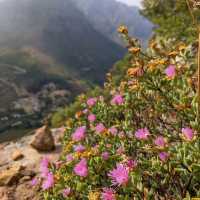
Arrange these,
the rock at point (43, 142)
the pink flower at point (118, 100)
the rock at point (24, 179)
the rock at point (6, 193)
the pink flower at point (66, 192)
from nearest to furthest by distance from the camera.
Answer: the pink flower at point (66, 192)
the pink flower at point (118, 100)
the rock at point (6, 193)
the rock at point (24, 179)
the rock at point (43, 142)

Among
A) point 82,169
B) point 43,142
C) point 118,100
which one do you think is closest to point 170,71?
point 82,169

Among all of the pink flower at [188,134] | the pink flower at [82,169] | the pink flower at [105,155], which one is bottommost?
the pink flower at [82,169]

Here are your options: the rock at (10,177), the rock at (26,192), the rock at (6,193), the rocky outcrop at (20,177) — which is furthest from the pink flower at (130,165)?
the rock at (10,177)

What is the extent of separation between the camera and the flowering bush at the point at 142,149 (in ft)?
10.5

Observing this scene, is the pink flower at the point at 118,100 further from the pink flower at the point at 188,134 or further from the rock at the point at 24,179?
the rock at the point at 24,179

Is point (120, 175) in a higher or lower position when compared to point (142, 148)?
lower

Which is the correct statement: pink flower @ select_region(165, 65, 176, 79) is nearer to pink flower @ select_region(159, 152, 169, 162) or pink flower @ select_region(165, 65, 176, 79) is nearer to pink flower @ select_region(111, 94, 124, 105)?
pink flower @ select_region(159, 152, 169, 162)

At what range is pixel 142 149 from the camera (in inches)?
163

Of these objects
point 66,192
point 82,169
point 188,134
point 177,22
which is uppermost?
point 177,22

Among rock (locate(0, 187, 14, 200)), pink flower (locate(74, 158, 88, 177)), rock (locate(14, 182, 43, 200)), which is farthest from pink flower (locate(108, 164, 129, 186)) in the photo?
rock (locate(0, 187, 14, 200))

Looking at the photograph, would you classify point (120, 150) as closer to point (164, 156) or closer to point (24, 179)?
point (164, 156)

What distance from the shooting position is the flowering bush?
3.21m

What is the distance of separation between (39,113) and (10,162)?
5162 inches

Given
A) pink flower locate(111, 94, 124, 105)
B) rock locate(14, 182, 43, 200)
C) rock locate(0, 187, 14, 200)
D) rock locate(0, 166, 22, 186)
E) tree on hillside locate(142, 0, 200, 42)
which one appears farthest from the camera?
tree on hillside locate(142, 0, 200, 42)
